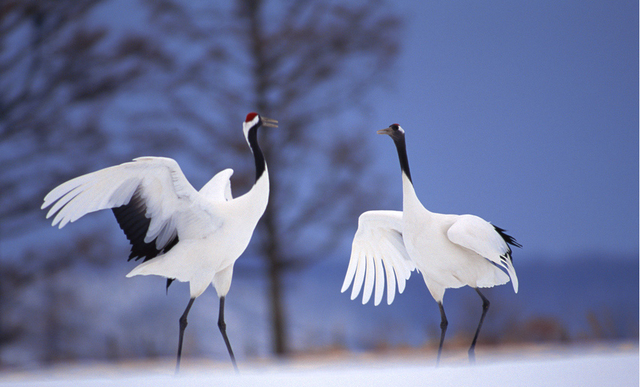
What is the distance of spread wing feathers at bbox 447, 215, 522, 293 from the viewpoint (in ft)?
6.46

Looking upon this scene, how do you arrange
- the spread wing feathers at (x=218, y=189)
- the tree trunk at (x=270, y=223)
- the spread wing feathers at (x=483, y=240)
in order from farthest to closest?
the tree trunk at (x=270, y=223) < the spread wing feathers at (x=218, y=189) < the spread wing feathers at (x=483, y=240)

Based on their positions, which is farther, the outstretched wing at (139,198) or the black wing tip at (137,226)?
the black wing tip at (137,226)

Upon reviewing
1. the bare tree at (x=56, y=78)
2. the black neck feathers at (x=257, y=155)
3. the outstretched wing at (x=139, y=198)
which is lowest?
the outstretched wing at (x=139, y=198)

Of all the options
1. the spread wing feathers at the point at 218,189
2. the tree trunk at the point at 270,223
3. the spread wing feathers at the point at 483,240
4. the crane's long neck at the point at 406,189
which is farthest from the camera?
the tree trunk at the point at 270,223

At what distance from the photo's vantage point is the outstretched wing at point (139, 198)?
201cm

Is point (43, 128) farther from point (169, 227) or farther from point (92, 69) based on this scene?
point (169, 227)

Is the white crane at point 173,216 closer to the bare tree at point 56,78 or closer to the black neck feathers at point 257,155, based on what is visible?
the black neck feathers at point 257,155

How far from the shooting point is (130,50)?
4.05 meters

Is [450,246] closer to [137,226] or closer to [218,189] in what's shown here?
[218,189]

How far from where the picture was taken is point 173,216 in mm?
2176

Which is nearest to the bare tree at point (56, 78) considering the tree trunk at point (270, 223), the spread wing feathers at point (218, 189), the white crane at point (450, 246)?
the tree trunk at point (270, 223)

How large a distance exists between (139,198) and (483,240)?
1221 millimetres

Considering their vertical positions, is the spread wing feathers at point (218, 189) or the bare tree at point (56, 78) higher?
the bare tree at point (56, 78)

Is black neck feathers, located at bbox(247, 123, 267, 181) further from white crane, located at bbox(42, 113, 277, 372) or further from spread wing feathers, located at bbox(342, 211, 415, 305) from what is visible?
spread wing feathers, located at bbox(342, 211, 415, 305)
